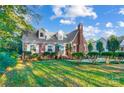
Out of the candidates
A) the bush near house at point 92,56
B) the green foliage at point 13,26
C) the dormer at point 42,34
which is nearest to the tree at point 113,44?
the bush near house at point 92,56

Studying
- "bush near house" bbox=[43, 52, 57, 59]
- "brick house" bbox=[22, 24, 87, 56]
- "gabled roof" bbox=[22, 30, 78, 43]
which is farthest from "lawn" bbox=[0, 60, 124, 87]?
"gabled roof" bbox=[22, 30, 78, 43]

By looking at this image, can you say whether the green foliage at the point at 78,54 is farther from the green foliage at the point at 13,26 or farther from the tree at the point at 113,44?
the green foliage at the point at 13,26

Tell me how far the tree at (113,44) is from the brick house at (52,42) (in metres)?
0.38

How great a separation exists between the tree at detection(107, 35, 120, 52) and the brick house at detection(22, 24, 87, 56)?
38 cm

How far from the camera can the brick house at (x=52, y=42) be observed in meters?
4.95

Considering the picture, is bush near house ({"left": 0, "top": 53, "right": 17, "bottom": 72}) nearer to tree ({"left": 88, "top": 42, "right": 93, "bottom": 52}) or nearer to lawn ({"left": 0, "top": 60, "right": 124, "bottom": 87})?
lawn ({"left": 0, "top": 60, "right": 124, "bottom": 87})

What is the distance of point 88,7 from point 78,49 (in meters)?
0.70

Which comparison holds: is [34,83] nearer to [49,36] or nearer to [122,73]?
[49,36]

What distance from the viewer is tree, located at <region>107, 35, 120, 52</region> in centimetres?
486

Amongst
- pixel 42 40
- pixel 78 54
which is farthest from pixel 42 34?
pixel 78 54
